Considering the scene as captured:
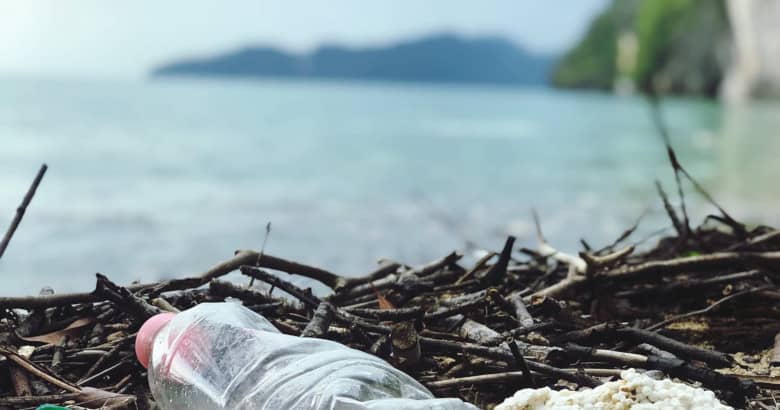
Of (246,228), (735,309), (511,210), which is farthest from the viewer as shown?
(511,210)

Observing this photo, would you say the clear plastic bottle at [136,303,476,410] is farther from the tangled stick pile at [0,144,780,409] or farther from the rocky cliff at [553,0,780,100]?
the rocky cliff at [553,0,780,100]

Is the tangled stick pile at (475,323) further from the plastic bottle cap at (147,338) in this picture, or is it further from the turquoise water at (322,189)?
the turquoise water at (322,189)

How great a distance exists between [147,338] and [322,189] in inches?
555

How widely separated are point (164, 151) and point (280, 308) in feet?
74.8

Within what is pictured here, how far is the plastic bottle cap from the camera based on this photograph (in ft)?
6.59

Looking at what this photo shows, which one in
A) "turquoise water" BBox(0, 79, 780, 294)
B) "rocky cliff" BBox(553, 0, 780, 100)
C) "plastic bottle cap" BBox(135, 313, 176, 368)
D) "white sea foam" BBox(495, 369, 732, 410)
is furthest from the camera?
"rocky cliff" BBox(553, 0, 780, 100)

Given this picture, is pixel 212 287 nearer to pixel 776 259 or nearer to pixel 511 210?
pixel 776 259

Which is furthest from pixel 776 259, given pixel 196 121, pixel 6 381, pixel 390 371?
pixel 196 121

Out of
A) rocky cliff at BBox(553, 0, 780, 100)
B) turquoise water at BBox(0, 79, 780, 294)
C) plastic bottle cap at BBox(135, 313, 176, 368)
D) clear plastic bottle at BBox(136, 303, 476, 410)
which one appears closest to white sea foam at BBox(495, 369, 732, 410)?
clear plastic bottle at BBox(136, 303, 476, 410)

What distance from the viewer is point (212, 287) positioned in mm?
2328

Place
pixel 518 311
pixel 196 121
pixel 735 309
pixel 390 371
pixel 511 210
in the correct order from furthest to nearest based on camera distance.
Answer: pixel 196 121 → pixel 511 210 → pixel 735 309 → pixel 518 311 → pixel 390 371

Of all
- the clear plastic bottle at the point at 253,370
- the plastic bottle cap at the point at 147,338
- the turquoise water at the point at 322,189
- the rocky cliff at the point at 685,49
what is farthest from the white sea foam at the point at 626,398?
the rocky cliff at the point at 685,49

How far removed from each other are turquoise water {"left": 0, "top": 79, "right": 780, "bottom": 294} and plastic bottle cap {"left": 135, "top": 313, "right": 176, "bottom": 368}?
2.62 feet

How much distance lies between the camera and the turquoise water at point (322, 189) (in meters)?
9.89
